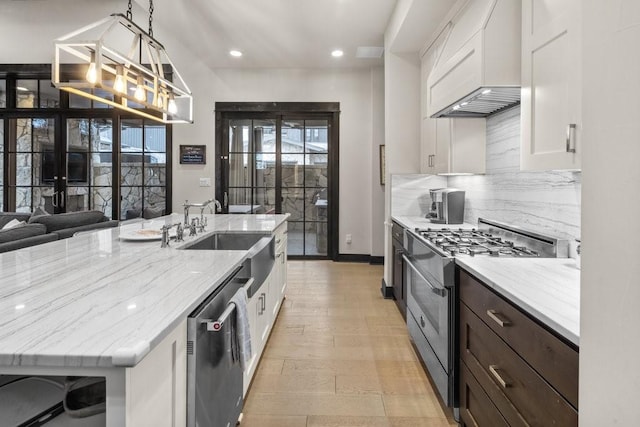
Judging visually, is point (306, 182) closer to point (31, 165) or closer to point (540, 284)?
point (31, 165)

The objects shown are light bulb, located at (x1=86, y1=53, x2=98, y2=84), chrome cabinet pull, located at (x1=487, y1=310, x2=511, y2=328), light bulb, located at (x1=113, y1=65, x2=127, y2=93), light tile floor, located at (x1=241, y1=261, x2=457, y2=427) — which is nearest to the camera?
chrome cabinet pull, located at (x1=487, y1=310, x2=511, y2=328)

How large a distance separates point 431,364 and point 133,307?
67.8 inches

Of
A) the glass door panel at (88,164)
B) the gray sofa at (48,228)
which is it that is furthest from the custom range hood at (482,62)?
the glass door panel at (88,164)

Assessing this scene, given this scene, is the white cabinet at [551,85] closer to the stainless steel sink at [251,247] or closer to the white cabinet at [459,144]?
the white cabinet at [459,144]

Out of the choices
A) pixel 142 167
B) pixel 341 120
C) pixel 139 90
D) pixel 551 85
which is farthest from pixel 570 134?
pixel 142 167

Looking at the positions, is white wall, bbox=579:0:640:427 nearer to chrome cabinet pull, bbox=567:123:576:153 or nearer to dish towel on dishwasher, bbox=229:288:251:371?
chrome cabinet pull, bbox=567:123:576:153

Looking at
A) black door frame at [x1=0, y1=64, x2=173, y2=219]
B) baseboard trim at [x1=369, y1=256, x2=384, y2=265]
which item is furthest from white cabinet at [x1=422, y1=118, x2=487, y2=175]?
black door frame at [x1=0, y1=64, x2=173, y2=219]

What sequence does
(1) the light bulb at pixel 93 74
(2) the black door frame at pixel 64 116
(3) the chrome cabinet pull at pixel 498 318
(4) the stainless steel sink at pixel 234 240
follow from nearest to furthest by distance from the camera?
(3) the chrome cabinet pull at pixel 498 318
(1) the light bulb at pixel 93 74
(4) the stainless steel sink at pixel 234 240
(2) the black door frame at pixel 64 116

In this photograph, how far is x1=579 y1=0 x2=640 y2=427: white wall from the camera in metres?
0.59

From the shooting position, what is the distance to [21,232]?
2764 millimetres

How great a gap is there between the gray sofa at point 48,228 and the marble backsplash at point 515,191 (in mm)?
3377

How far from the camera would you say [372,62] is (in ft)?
17.4

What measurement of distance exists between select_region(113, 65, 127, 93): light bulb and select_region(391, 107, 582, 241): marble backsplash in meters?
2.66

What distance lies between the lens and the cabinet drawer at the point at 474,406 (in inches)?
55.2
